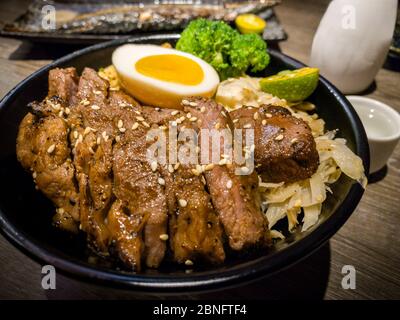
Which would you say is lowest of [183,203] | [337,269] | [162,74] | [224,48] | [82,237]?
[337,269]

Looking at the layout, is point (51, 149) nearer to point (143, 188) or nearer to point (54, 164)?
point (54, 164)

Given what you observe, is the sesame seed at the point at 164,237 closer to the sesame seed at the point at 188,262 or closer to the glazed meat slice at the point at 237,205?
the sesame seed at the point at 188,262

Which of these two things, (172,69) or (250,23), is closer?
(172,69)

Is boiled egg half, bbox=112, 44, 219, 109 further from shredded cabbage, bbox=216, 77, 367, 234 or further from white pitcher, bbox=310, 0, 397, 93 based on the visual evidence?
white pitcher, bbox=310, 0, 397, 93

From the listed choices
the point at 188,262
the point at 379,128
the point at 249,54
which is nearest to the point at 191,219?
the point at 188,262

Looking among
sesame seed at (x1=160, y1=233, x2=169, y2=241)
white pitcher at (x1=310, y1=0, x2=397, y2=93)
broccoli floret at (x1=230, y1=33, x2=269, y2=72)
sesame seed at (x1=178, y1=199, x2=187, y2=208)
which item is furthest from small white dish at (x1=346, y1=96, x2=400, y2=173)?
sesame seed at (x1=160, y1=233, x2=169, y2=241)

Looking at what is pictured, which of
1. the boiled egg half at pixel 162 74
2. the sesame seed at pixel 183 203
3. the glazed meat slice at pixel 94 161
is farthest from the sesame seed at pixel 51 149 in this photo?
the boiled egg half at pixel 162 74
